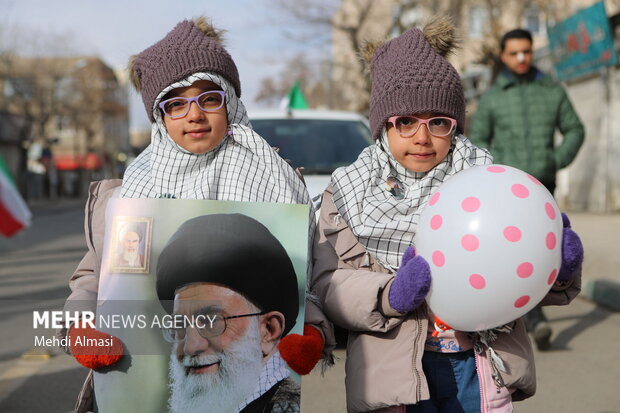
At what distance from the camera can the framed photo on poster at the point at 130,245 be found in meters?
2.10

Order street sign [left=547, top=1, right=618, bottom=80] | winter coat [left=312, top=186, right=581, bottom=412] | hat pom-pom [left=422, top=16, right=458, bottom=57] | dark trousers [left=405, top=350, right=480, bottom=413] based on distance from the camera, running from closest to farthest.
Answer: winter coat [left=312, top=186, right=581, bottom=412] → dark trousers [left=405, top=350, right=480, bottom=413] → hat pom-pom [left=422, top=16, right=458, bottom=57] → street sign [left=547, top=1, right=618, bottom=80]

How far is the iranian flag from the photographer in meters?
8.48

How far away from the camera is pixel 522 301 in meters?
2.14

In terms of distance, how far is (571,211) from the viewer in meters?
16.8

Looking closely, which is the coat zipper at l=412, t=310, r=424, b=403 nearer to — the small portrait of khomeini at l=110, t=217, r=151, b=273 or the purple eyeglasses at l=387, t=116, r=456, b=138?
the purple eyeglasses at l=387, t=116, r=456, b=138

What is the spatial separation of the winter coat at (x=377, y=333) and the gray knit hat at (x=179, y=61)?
0.60m

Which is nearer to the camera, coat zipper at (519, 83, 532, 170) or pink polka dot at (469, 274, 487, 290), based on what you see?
pink polka dot at (469, 274, 487, 290)

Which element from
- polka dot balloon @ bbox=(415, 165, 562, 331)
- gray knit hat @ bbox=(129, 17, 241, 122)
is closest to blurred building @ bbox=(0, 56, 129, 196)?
gray knit hat @ bbox=(129, 17, 241, 122)

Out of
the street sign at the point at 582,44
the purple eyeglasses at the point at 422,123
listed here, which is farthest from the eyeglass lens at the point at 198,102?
the street sign at the point at 582,44

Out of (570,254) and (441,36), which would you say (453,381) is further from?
(441,36)

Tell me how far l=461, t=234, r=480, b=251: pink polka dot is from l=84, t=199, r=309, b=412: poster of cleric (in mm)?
429

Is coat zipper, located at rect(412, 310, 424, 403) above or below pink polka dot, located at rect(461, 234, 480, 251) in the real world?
below

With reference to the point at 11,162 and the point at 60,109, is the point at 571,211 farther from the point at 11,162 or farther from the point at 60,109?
the point at 60,109

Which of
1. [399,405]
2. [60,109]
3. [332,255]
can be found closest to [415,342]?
[399,405]
